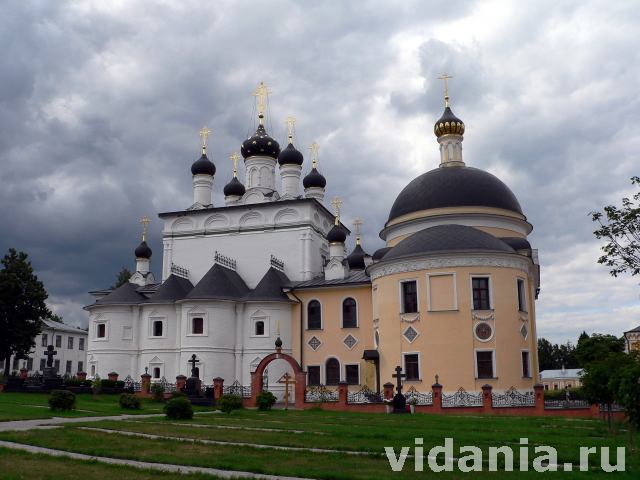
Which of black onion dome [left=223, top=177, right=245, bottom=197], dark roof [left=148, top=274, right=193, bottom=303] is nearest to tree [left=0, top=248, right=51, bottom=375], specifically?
dark roof [left=148, top=274, right=193, bottom=303]

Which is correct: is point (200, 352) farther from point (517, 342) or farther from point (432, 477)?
point (432, 477)

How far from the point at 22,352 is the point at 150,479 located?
35.7 meters

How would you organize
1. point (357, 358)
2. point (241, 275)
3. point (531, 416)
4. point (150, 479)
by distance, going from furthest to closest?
point (241, 275), point (357, 358), point (531, 416), point (150, 479)

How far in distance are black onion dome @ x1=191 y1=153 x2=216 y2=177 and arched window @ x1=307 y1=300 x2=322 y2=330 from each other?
1410 centimetres

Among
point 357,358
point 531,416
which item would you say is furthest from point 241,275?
point 531,416

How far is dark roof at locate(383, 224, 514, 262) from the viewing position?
29.4 meters

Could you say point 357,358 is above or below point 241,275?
below

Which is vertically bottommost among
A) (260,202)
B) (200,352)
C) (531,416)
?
(531,416)

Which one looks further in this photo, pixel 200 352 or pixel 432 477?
pixel 200 352

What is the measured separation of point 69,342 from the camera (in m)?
→ 67.1

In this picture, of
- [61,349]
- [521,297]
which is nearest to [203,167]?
[521,297]

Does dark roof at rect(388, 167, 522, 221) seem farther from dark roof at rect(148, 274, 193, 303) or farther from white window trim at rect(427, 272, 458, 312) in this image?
dark roof at rect(148, 274, 193, 303)

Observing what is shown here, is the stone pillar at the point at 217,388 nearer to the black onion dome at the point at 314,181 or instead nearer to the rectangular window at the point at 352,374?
the rectangular window at the point at 352,374

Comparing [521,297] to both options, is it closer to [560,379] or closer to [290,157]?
[290,157]
